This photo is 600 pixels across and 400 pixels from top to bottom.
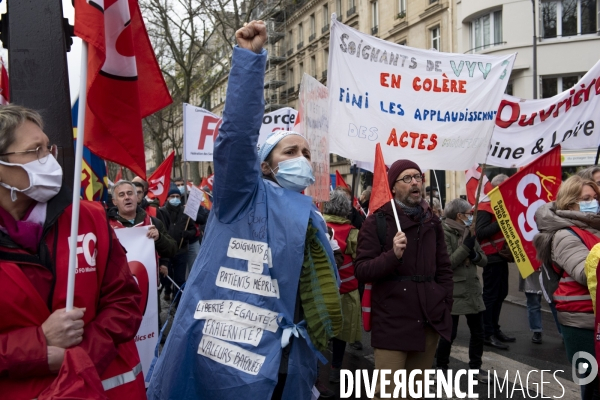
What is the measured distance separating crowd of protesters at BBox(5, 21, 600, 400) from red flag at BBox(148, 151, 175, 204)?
7447 mm

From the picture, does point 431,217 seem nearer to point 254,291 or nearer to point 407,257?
point 407,257

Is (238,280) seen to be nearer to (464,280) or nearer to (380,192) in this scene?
(380,192)

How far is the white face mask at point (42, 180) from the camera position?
1.99 metres

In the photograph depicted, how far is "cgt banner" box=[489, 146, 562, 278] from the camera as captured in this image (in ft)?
18.4

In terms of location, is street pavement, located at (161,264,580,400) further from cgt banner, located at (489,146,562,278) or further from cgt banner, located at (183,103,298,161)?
cgt banner, located at (183,103,298,161)

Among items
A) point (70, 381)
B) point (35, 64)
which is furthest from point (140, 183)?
point (70, 381)

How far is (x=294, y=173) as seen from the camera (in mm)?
2721

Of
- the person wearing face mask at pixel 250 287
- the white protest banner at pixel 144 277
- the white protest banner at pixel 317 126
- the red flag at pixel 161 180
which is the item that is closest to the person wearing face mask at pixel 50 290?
the person wearing face mask at pixel 250 287

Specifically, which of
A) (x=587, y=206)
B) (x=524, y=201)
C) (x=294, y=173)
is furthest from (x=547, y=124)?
(x=294, y=173)

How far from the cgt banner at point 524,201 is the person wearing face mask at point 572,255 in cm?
142

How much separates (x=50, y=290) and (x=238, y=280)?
0.80 metres

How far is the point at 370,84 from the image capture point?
228 inches

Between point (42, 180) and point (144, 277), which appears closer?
point (42, 180)

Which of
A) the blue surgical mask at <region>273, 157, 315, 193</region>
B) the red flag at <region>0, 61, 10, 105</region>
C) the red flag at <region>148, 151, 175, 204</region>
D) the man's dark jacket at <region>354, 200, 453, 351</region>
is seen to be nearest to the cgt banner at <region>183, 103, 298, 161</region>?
the red flag at <region>148, 151, 175, 204</region>
